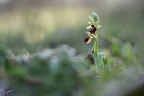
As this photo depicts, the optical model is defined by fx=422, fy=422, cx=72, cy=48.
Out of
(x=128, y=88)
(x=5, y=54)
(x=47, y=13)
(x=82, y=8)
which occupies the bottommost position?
(x=128, y=88)

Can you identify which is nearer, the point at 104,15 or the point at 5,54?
the point at 5,54

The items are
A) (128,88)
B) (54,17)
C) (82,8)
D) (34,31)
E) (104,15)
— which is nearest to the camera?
(128,88)

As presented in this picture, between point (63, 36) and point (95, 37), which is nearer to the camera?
point (95, 37)

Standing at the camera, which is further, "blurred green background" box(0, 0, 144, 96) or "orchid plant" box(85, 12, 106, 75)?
"orchid plant" box(85, 12, 106, 75)

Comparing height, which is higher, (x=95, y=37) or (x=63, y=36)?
(x=63, y=36)

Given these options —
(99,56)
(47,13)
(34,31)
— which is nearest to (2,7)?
(47,13)

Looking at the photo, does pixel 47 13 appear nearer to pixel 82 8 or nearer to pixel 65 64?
pixel 82 8

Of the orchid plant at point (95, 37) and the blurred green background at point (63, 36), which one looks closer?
the blurred green background at point (63, 36)

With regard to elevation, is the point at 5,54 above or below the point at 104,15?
below
